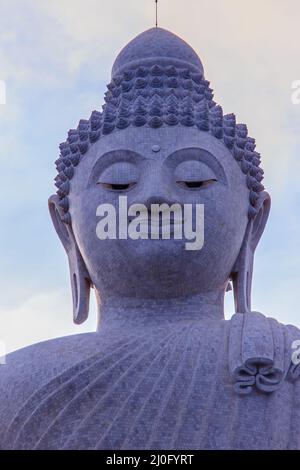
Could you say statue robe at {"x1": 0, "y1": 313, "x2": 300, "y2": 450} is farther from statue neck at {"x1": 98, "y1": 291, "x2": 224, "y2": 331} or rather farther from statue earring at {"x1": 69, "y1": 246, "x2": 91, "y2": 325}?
statue earring at {"x1": 69, "y1": 246, "x2": 91, "y2": 325}

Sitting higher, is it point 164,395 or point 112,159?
point 112,159

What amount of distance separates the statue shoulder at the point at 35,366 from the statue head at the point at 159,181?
2.53 ft

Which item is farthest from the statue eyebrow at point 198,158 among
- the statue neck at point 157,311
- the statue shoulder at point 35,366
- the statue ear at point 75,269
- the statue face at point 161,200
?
the statue shoulder at point 35,366

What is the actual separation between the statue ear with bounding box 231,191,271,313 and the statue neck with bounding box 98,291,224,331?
464mm

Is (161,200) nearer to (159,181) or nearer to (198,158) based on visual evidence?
(159,181)

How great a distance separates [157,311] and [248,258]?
107cm

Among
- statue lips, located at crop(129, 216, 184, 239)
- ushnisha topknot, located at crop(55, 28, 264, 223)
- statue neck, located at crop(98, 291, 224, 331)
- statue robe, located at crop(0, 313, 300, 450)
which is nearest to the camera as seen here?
statue robe, located at crop(0, 313, 300, 450)

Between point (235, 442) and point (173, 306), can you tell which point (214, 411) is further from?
point (173, 306)

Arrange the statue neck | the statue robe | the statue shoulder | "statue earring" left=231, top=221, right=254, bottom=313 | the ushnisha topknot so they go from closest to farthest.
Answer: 1. the statue robe
2. the statue shoulder
3. the statue neck
4. the ushnisha topknot
5. "statue earring" left=231, top=221, right=254, bottom=313

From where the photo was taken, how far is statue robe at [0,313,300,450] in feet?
22.7

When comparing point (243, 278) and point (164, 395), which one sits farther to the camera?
point (243, 278)

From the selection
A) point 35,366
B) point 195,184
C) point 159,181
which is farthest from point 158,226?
point 35,366

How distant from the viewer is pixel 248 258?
Result: 341 inches

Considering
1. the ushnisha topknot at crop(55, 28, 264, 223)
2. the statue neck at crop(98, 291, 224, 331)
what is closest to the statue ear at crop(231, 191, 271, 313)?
the ushnisha topknot at crop(55, 28, 264, 223)
